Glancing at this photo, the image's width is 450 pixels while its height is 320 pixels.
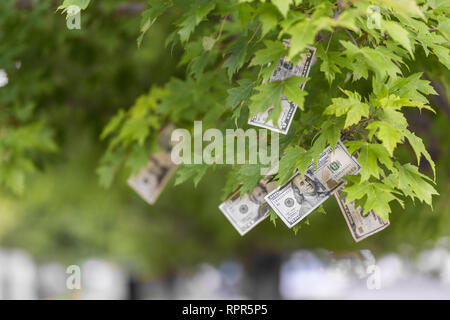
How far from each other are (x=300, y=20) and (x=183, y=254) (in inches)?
432

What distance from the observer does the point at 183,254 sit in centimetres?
1256

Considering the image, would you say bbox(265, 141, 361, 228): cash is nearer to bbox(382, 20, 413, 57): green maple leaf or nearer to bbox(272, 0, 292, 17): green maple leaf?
bbox(382, 20, 413, 57): green maple leaf

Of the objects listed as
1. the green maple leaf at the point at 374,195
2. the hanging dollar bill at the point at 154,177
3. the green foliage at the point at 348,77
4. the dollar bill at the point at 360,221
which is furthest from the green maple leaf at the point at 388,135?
the hanging dollar bill at the point at 154,177

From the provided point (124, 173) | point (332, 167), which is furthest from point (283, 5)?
point (124, 173)

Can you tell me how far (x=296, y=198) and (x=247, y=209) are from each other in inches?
17.3

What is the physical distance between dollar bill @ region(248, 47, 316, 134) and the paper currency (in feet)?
1.64

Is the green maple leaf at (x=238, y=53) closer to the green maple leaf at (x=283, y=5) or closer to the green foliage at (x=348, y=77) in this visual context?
the green foliage at (x=348, y=77)

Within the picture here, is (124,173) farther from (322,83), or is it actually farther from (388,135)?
(388,135)

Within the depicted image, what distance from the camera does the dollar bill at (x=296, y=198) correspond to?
7.89 ft

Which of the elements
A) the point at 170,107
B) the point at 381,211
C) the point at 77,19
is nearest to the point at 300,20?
the point at 381,211

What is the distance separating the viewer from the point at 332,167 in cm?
234

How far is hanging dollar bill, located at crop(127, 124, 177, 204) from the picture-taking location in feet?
12.8
